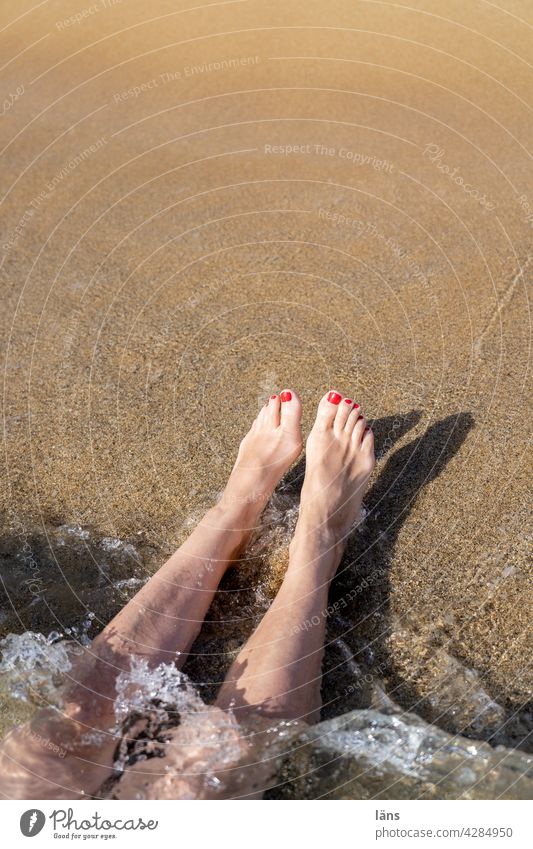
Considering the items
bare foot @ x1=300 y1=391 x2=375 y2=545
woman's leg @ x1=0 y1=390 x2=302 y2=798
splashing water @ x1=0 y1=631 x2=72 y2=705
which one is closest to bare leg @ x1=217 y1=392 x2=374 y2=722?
bare foot @ x1=300 y1=391 x2=375 y2=545

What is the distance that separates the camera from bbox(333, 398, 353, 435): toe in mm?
2785

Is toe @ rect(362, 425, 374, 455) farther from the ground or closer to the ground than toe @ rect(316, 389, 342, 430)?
closer to the ground

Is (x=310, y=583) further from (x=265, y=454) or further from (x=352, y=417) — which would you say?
(x=352, y=417)

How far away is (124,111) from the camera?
15.0 ft

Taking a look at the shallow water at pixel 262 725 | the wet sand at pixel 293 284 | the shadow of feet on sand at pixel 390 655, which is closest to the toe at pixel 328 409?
the wet sand at pixel 293 284

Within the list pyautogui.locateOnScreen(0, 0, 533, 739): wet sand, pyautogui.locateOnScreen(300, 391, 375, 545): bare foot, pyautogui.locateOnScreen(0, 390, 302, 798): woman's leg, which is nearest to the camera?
pyautogui.locateOnScreen(0, 390, 302, 798): woman's leg

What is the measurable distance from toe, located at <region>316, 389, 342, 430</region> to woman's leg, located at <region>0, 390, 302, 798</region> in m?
0.08

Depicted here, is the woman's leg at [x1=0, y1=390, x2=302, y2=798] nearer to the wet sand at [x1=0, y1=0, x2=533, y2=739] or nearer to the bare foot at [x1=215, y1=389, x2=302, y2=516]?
the bare foot at [x1=215, y1=389, x2=302, y2=516]

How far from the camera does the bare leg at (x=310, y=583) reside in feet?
6.45

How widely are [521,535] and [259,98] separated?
3.33 metres

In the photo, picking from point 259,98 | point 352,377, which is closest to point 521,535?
point 352,377

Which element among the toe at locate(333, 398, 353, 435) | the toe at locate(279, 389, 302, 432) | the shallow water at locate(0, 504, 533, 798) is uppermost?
the toe at locate(279, 389, 302, 432)

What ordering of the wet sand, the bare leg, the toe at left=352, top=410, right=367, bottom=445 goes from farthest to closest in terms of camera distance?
the toe at left=352, top=410, right=367, bottom=445 → the wet sand → the bare leg
